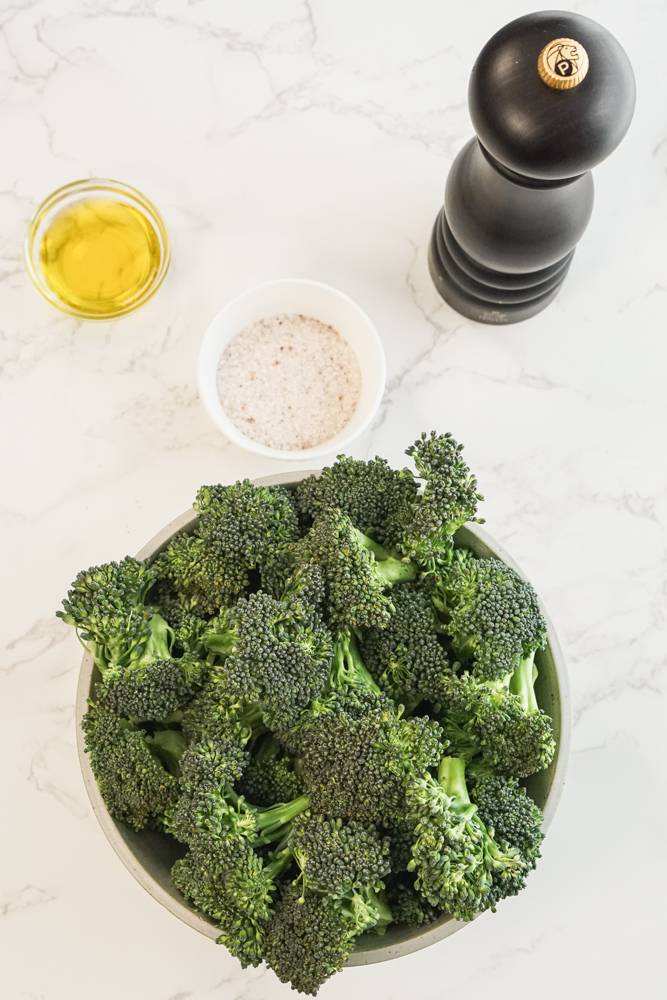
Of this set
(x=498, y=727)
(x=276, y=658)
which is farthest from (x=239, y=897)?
(x=498, y=727)

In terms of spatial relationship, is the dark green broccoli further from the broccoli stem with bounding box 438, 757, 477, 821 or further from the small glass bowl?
the small glass bowl

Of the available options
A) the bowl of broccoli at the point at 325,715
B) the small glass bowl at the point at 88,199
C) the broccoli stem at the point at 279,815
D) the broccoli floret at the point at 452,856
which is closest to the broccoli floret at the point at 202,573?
the bowl of broccoli at the point at 325,715

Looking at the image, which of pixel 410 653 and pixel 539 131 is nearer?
pixel 539 131

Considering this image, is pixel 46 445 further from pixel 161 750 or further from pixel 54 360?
pixel 161 750

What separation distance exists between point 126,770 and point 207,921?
0.26 meters

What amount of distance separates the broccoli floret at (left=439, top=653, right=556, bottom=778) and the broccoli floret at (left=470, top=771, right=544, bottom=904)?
0.03 m

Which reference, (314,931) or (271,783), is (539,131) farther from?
(314,931)

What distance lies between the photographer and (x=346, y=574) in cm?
135

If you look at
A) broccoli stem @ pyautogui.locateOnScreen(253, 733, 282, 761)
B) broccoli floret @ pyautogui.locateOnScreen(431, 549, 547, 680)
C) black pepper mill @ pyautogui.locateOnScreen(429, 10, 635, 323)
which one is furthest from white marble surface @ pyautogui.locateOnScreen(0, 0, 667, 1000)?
broccoli stem @ pyautogui.locateOnScreen(253, 733, 282, 761)

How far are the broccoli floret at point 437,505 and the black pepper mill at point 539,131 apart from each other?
0.42m

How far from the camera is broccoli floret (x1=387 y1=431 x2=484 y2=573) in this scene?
1398 millimetres

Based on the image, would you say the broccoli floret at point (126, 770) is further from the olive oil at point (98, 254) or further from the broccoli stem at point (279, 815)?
the olive oil at point (98, 254)

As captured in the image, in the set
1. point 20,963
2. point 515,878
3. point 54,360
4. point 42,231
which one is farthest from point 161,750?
point 42,231

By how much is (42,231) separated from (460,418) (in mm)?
975
